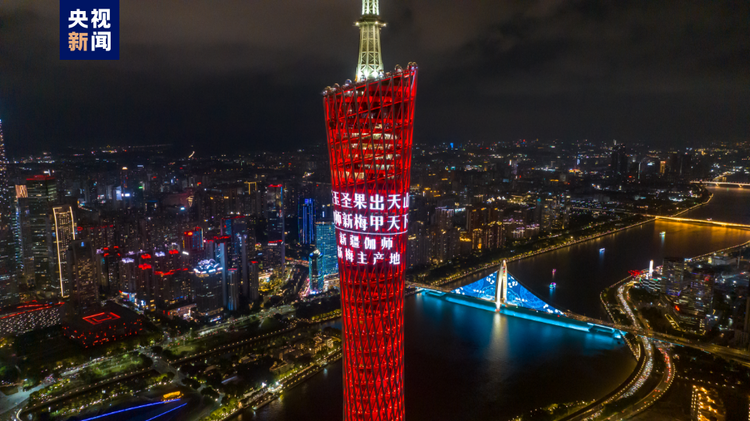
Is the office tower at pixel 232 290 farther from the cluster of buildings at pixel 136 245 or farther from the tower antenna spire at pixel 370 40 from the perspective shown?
the tower antenna spire at pixel 370 40

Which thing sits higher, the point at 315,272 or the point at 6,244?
the point at 6,244

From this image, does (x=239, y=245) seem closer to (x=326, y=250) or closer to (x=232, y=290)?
(x=232, y=290)

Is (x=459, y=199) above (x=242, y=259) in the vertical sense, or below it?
above

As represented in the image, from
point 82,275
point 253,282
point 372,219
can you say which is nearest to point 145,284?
point 82,275

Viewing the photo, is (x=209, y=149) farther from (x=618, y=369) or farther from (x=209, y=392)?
(x=618, y=369)

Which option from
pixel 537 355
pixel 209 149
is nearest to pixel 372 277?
pixel 537 355

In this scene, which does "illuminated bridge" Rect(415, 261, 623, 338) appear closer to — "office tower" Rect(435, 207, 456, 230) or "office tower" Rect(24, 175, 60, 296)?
"office tower" Rect(435, 207, 456, 230)

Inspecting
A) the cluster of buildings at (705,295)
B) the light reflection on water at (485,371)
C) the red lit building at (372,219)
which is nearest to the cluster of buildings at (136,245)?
the light reflection on water at (485,371)
